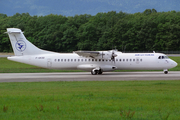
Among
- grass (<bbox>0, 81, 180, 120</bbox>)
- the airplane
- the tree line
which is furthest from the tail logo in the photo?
the tree line

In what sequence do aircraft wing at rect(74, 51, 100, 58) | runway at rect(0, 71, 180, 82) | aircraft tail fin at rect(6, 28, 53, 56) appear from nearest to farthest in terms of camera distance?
runway at rect(0, 71, 180, 82)
aircraft wing at rect(74, 51, 100, 58)
aircraft tail fin at rect(6, 28, 53, 56)

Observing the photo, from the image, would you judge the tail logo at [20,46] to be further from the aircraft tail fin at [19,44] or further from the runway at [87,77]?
the runway at [87,77]

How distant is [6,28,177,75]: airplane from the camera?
31.5m

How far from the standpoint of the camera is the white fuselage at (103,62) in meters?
31.5

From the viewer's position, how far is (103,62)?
106ft

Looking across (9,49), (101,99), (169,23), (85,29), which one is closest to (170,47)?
(169,23)

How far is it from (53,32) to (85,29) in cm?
1197

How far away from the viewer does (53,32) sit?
9281 cm

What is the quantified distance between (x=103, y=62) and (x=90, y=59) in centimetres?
166

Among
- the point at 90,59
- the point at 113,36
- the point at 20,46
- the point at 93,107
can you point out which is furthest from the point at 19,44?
the point at 113,36

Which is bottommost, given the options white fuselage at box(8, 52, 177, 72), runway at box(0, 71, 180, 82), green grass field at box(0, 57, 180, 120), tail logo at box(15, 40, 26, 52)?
green grass field at box(0, 57, 180, 120)

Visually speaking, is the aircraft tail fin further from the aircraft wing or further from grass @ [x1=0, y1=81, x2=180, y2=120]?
grass @ [x1=0, y1=81, x2=180, y2=120]

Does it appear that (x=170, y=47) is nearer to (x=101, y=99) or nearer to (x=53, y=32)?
(x=53, y=32)

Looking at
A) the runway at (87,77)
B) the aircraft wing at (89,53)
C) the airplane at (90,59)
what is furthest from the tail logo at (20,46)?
the aircraft wing at (89,53)
